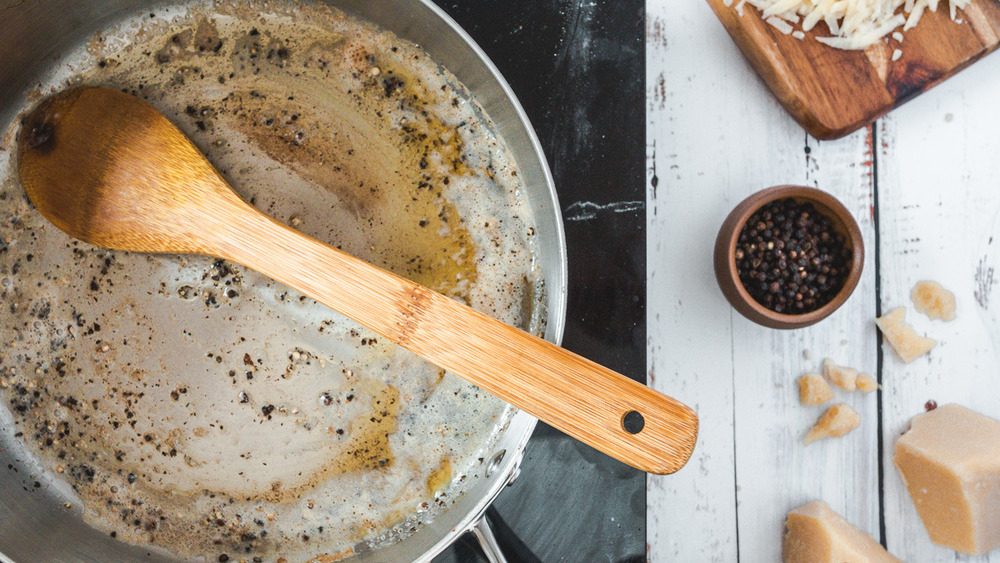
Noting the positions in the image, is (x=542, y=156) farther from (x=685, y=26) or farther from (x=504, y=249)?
(x=685, y=26)

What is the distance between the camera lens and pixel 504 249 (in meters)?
0.80

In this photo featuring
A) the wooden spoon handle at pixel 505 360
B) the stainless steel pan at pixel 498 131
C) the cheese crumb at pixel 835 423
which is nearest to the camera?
the wooden spoon handle at pixel 505 360

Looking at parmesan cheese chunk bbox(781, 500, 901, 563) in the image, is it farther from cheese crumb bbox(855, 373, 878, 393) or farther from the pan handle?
the pan handle

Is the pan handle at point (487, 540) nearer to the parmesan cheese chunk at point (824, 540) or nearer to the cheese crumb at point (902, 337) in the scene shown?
the parmesan cheese chunk at point (824, 540)

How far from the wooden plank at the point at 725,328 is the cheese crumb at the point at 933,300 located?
0.18 feet

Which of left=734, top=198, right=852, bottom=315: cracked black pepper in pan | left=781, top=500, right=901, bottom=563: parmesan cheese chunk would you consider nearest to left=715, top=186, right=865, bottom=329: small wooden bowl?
left=734, top=198, right=852, bottom=315: cracked black pepper in pan

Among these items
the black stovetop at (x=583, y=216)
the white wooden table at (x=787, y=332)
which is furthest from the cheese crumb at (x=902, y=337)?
the black stovetop at (x=583, y=216)

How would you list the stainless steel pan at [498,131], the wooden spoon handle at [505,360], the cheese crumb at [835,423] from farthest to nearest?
the cheese crumb at [835,423]
the stainless steel pan at [498,131]
the wooden spoon handle at [505,360]

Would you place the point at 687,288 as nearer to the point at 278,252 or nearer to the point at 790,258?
the point at 790,258

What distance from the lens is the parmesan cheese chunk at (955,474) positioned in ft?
2.61

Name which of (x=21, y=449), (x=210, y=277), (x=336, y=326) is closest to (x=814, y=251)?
(x=336, y=326)

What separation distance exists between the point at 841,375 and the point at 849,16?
16.0 inches

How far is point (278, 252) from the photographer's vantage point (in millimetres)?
→ 660

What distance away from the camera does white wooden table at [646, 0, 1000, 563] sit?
0.83m
